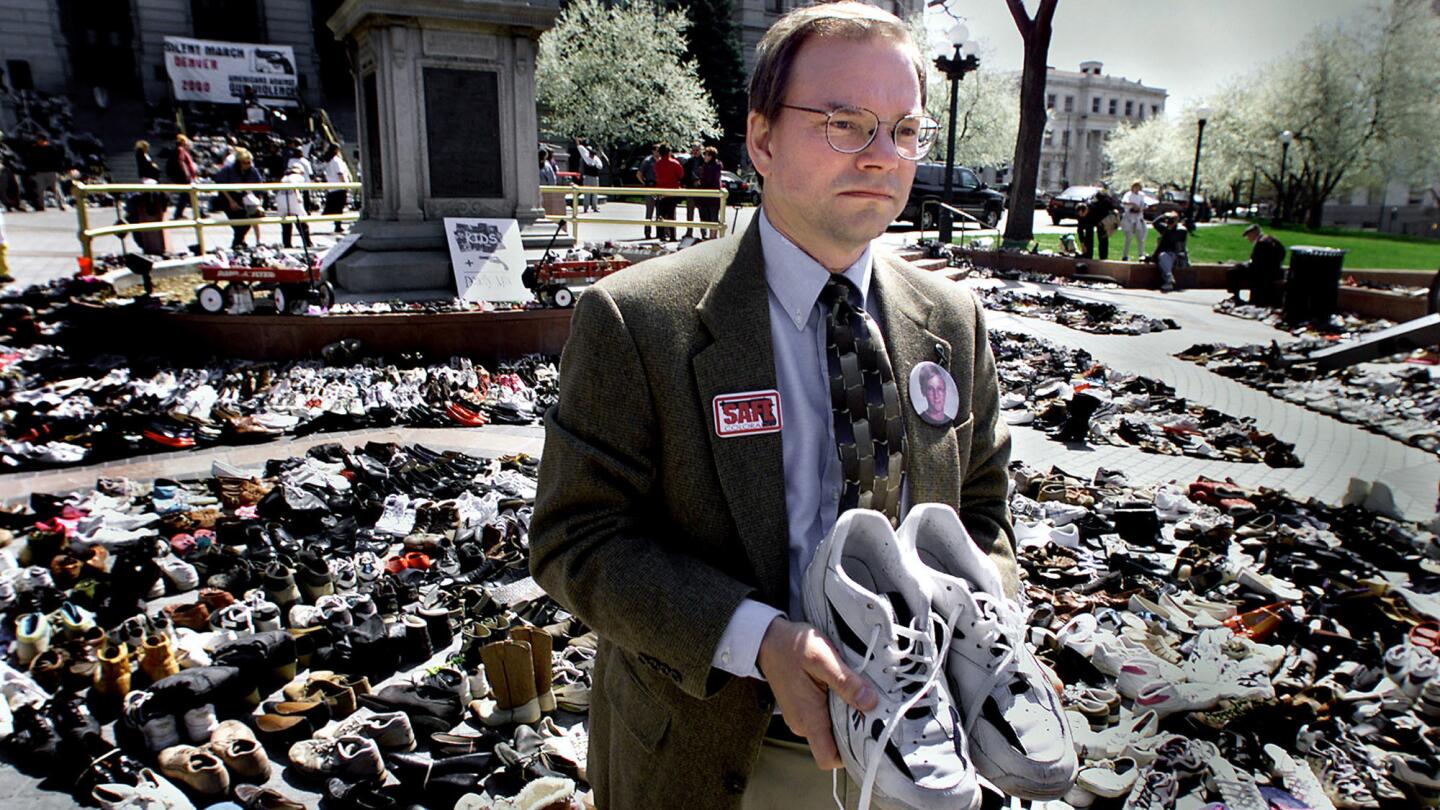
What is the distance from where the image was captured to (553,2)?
49562 mm

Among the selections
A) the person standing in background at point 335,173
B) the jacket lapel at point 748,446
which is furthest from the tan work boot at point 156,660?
the person standing in background at point 335,173

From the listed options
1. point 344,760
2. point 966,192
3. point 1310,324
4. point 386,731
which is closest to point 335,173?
point 386,731

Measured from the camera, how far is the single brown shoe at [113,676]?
376 centimetres

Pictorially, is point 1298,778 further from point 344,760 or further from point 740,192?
point 740,192

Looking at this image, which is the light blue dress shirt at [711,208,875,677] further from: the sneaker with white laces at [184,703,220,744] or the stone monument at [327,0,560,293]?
the stone monument at [327,0,560,293]

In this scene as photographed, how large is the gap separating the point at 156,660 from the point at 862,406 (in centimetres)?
380

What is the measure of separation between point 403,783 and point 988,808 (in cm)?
219

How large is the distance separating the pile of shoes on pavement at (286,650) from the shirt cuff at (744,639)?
6.42 feet

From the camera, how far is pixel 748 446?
158cm

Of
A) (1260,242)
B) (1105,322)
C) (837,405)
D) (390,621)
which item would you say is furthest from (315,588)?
(1260,242)

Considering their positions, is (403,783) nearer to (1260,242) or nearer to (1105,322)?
(1105,322)

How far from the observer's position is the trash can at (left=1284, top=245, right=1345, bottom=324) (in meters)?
15.0

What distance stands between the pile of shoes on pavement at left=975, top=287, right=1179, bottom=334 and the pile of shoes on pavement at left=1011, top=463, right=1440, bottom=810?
8200 mm

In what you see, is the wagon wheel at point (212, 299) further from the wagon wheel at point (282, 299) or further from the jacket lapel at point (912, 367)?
the jacket lapel at point (912, 367)
